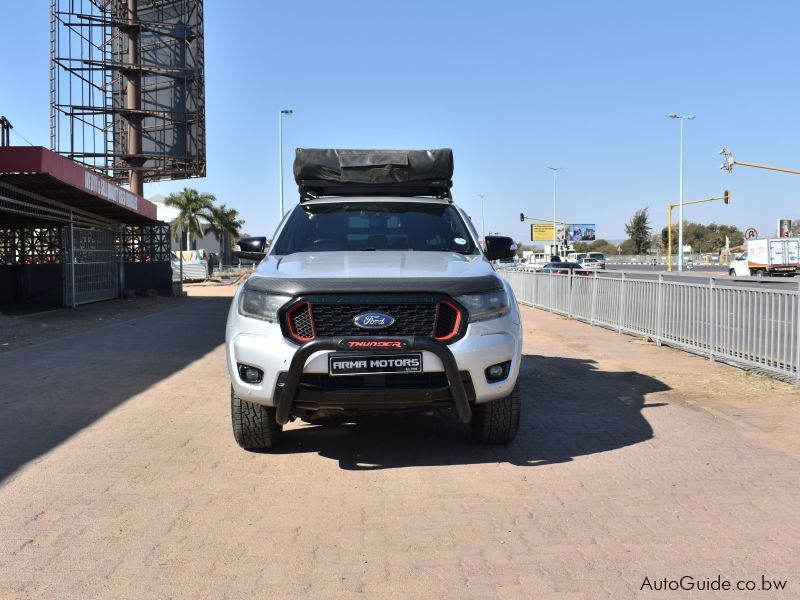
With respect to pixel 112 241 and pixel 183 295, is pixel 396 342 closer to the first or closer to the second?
pixel 112 241

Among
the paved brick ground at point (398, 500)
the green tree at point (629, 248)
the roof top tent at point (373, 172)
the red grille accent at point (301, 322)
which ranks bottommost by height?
the paved brick ground at point (398, 500)

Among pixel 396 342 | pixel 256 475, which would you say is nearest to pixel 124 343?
pixel 256 475

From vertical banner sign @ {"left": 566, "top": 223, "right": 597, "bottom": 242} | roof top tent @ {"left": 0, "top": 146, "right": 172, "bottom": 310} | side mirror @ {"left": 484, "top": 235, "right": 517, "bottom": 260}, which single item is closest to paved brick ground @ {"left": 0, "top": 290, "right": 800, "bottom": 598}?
side mirror @ {"left": 484, "top": 235, "right": 517, "bottom": 260}

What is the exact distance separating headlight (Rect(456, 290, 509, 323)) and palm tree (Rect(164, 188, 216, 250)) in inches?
2216

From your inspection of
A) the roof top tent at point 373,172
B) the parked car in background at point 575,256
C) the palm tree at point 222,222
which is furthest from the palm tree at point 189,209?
the roof top tent at point 373,172

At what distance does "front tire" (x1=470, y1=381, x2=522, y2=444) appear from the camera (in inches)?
201

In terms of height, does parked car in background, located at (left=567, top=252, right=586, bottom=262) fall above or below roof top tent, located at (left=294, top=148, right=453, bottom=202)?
above

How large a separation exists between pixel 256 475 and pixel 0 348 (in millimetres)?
8230

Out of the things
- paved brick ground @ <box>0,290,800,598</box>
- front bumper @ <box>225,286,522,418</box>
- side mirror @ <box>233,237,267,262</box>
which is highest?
side mirror @ <box>233,237,267,262</box>

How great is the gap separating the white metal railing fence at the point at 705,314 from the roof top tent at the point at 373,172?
399 centimetres

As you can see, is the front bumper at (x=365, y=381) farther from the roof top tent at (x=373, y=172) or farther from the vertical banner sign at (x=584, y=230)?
the vertical banner sign at (x=584, y=230)

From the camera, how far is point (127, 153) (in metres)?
31.4

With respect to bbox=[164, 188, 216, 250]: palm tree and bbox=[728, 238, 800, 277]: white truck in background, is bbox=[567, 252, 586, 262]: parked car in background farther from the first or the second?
bbox=[164, 188, 216, 250]: palm tree

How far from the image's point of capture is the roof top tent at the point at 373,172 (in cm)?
730
